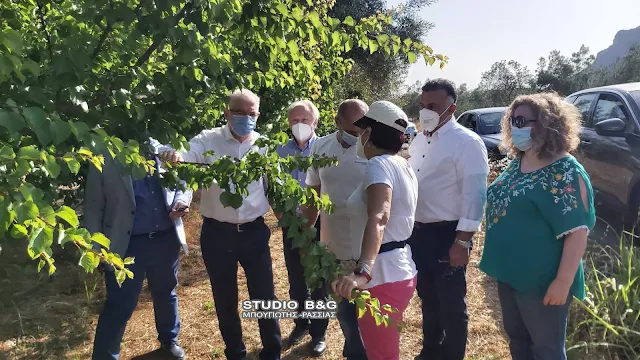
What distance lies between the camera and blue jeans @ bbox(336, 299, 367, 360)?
8.34 ft

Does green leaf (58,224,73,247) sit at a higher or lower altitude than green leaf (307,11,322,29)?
lower

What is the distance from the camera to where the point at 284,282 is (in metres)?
4.69

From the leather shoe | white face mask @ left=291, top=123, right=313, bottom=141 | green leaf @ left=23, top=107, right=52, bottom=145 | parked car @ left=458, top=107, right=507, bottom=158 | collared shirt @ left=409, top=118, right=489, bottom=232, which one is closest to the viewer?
green leaf @ left=23, top=107, right=52, bottom=145

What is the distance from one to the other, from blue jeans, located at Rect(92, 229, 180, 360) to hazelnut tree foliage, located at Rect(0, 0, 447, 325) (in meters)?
1.03

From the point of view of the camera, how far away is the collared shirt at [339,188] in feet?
8.29

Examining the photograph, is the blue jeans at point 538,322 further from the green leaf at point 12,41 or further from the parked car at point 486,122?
the parked car at point 486,122

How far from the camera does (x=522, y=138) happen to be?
7.38ft

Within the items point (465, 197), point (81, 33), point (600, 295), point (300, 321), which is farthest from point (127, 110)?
point (600, 295)

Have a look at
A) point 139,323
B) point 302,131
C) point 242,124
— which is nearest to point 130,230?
point 242,124

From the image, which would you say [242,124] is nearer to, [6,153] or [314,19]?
[314,19]

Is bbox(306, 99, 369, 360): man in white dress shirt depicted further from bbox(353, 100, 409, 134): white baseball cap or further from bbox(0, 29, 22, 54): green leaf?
bbox(0, 29, 22, 54): green leaf

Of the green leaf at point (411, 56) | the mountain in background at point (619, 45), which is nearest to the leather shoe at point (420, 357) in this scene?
the green leaf at point (411, 56)

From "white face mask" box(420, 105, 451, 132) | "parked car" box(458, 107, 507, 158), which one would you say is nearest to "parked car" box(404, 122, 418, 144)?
"white face mask" box(420, 105, 451, 132)

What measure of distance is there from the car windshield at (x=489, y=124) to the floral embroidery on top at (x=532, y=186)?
26.9 feet
